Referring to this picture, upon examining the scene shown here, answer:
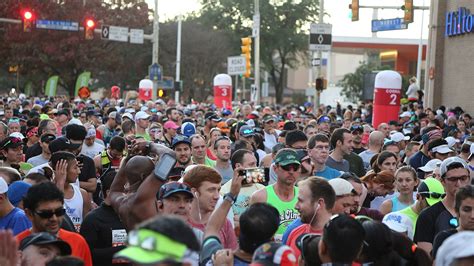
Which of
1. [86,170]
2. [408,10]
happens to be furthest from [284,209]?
[408,10]

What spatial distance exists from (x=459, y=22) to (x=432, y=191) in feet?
74.9

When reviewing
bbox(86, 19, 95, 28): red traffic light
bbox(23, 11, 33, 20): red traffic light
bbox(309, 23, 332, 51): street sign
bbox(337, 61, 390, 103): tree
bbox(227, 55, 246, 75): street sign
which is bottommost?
bbox(337, 61, 390, 103): tree

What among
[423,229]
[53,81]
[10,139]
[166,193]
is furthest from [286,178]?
[53,81]

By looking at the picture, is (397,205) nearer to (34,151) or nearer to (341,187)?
(341,187)

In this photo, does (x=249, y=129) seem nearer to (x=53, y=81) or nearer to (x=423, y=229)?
(x=423, y=229)

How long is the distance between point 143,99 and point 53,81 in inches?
426

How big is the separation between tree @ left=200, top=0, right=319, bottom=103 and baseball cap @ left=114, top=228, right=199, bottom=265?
6710cm

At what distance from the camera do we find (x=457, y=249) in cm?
444

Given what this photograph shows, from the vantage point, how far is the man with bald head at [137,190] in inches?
237

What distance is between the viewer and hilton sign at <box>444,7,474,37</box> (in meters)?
29.0

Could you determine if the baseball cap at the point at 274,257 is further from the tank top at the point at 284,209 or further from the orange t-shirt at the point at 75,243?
the tank top at the point at 284,209

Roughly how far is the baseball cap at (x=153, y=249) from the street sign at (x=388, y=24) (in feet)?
94.2

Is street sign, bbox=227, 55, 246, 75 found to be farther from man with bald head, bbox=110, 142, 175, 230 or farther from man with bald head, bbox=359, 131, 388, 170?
man with bald head, bbox=110, 142, 175, 230

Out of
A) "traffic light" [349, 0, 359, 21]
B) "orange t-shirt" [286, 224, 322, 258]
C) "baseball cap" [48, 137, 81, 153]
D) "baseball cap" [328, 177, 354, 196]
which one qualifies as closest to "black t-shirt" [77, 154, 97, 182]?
"baseball cap" [48, 137, 81, 153]
